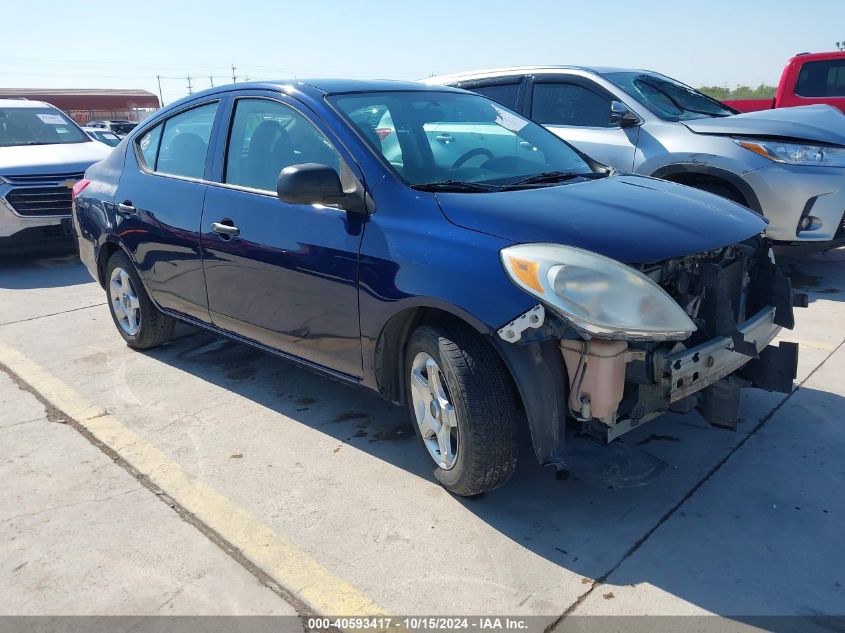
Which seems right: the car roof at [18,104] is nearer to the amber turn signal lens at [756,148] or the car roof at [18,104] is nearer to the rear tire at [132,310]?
the rear tire at [132,310]

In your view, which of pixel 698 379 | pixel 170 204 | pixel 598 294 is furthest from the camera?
pixel 170 204

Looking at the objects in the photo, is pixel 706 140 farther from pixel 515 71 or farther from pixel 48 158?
pixel 48 158

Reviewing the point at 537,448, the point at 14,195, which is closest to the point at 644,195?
the point at 537,448

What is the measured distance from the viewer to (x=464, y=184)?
318 centimetres

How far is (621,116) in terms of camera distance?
5.86 meters

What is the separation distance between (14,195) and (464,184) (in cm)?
643

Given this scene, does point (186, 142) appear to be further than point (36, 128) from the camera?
No

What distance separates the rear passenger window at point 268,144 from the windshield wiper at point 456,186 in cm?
46

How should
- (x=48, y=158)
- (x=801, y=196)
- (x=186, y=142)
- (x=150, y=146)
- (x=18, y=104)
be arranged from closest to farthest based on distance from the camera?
(x=186, y=142), (x=150, y=146), (x=801, y=196), (x=48, y=158), (x=18, y=104)

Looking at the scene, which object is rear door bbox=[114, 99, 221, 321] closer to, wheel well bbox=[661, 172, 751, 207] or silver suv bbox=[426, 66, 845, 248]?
silver suv bbox=[426, 66, 845, 248]

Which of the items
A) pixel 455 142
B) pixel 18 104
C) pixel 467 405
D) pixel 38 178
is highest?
pixel 18 104

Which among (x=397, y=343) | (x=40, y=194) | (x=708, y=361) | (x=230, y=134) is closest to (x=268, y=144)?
(x=230, y=134)

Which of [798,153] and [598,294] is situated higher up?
[798,153]

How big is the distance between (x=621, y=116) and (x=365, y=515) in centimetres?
420
